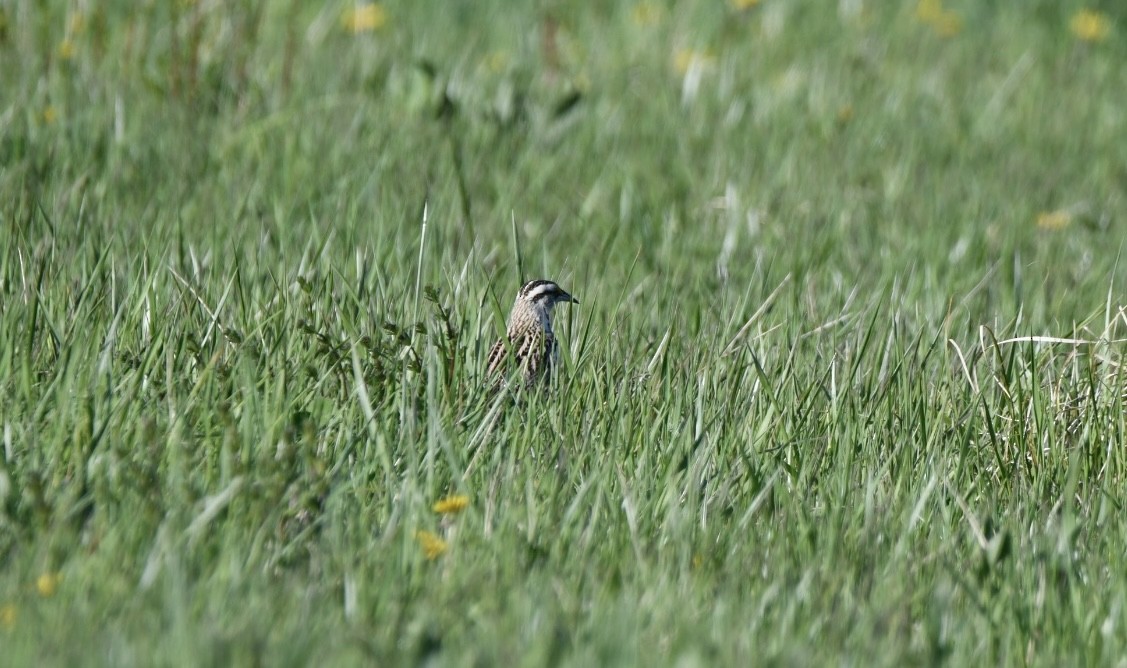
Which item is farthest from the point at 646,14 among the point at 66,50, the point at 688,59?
the point at 66,50

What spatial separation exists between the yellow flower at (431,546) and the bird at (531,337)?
91 centimetres

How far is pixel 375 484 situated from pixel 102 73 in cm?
384

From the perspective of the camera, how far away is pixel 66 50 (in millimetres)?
6277

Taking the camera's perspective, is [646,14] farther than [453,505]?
Yes

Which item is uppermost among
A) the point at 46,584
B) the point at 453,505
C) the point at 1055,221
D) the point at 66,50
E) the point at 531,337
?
the point at 66,50

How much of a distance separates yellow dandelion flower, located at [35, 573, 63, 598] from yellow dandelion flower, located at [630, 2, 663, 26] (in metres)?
6.46

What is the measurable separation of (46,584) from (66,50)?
13.8ft

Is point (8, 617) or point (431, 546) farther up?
point (8, 617)

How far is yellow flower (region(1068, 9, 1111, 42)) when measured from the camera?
9.05 meters

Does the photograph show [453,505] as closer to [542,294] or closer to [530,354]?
[530,354]

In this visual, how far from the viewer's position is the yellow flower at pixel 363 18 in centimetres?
764

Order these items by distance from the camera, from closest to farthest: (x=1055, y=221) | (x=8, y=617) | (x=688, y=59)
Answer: (x=8, y=617), (x=1055, y=221), (x=688, y=59)

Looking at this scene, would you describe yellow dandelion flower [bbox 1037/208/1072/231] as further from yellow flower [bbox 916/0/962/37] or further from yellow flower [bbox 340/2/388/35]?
yellow flower [bbox 340/2/388/35]

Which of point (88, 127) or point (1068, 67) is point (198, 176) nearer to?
point (88, 127)
